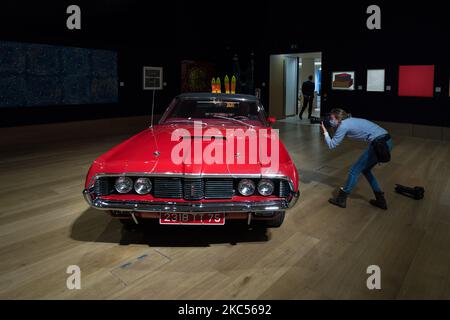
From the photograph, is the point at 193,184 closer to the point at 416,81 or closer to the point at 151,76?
the point at 416,81

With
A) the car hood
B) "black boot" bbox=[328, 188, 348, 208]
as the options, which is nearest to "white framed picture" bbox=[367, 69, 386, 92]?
"black boot" bbox=[328, 188, 348, 208]

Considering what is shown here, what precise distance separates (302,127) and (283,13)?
4.33 metres

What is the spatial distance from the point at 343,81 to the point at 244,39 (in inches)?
189

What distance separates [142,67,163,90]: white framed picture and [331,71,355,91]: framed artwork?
6.71 metres

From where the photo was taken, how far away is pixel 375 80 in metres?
10.1

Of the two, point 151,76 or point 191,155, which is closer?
point 191,155

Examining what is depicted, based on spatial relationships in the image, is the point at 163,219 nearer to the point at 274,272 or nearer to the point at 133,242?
the point at 133,242

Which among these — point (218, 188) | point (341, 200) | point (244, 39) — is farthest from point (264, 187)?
point (244, 39)

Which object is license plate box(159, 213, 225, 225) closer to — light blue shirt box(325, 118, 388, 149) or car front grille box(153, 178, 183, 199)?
car front grille box(153, 178, 183, 199)

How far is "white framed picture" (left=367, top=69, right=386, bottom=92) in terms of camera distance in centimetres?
992

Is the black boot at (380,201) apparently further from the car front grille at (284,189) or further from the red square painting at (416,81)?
the red square painting at (416,81)

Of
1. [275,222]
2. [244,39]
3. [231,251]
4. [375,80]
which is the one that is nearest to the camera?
[231,251]

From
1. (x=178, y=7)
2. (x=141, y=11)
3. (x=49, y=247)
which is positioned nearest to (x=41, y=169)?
(x=49, y=247)
